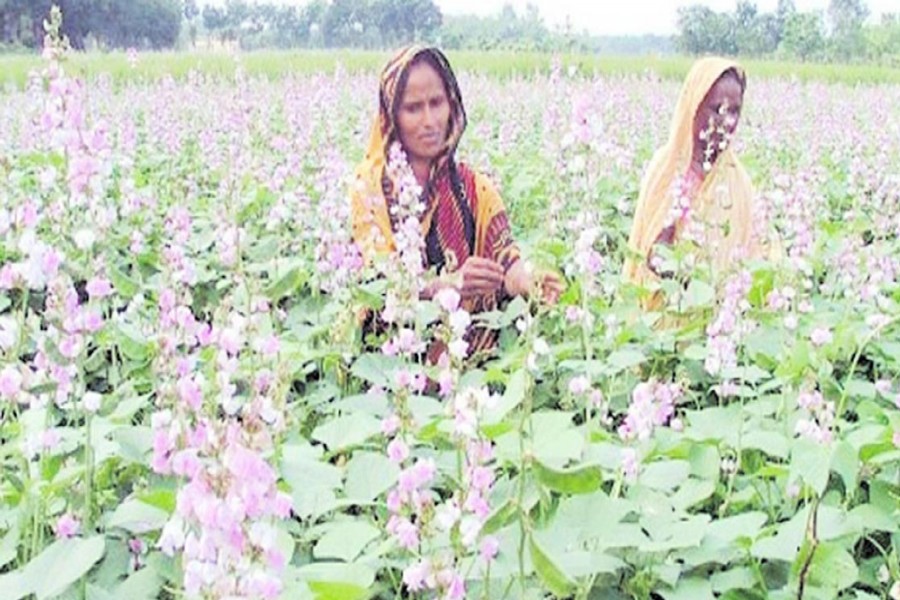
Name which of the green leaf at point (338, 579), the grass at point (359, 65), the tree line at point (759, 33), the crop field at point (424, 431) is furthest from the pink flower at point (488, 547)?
the tree line at point (759, 33)

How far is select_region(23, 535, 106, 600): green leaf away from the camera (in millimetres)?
1481

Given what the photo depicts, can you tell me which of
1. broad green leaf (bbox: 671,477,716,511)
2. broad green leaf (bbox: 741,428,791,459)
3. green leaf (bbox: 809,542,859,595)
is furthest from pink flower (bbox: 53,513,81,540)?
broad green leaf (bbox: 741,428,791,459)

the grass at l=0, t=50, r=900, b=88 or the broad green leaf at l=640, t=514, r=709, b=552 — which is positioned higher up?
the broad green leaf at l=640, t=514, r=709, b=552

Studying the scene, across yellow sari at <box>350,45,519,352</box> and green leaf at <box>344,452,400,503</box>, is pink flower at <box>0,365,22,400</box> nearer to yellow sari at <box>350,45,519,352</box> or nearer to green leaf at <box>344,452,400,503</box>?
green leaf at <box>344,452,400,503</box>

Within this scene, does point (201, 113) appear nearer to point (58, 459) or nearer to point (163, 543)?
point (58, 459)

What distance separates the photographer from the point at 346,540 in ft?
5.46

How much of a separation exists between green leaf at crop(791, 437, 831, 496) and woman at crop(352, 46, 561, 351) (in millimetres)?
1592

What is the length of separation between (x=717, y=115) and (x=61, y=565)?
259 cm

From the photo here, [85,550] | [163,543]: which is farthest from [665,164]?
[163,543]

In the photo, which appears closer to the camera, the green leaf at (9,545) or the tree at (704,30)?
the green leaf at (9,545)

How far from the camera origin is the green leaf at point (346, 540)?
164cm

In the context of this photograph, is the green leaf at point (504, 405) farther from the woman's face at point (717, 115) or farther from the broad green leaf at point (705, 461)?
the woman's face at point (717, 115)

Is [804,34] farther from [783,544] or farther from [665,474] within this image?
[783,544]

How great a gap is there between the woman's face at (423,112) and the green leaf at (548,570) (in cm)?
236
